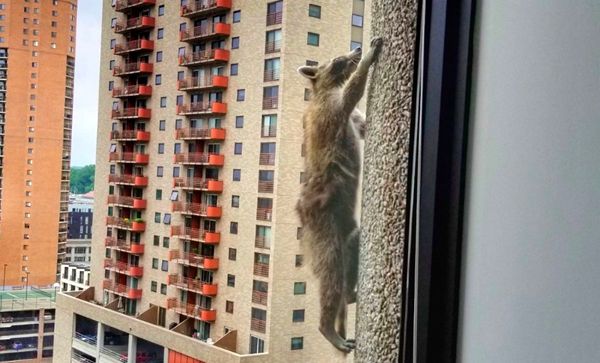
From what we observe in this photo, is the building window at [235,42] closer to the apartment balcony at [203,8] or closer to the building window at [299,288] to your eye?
the apartment balcony at [203,8]

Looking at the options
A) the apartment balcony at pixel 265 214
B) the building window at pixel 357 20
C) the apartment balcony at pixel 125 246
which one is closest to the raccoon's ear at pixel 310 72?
the building window at pixel 357 20

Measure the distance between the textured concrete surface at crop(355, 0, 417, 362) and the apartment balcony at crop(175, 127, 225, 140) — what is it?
4.38 ft

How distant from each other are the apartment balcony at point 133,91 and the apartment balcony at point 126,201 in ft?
1.16

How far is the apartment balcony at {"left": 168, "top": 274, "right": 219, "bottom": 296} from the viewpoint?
2.16 m

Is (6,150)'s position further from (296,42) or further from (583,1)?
(583,1)

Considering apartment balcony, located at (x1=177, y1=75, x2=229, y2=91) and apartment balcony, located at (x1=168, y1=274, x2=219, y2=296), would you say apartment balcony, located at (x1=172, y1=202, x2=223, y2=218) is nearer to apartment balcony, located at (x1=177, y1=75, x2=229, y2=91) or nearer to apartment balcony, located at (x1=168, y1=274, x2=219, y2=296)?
apartment balcony, located at (x1=168, y1=274, x2=219, y2=296)

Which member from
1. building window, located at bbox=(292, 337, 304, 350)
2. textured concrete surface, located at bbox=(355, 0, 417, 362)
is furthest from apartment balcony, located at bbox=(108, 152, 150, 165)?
textured concrete surface, located at bbox=(355, 0, 417, 362)

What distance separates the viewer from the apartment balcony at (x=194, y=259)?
217 cm

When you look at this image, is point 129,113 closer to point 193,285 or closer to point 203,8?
point 203,8

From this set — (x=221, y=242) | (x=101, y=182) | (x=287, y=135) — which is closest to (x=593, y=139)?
(x=287, y=135)

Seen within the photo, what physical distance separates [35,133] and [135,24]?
1.78 feet

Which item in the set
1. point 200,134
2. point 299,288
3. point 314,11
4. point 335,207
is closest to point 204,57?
point 200,134

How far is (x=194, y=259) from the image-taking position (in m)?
2.22

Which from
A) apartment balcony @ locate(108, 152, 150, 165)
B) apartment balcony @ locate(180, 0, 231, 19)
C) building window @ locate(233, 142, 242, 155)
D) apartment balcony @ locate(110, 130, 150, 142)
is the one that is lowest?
apartment balcony @ locate(108, 152, 150, 165)
